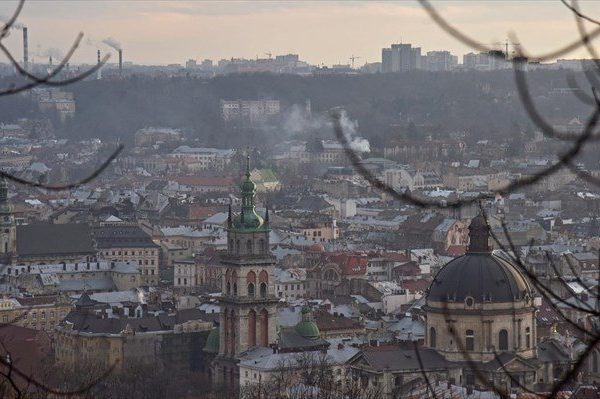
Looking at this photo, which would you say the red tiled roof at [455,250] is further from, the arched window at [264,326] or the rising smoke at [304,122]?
the rising smoke at [304,122]

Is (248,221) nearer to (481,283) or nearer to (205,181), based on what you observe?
(481,283)

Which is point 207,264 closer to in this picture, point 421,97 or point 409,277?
point 409,277

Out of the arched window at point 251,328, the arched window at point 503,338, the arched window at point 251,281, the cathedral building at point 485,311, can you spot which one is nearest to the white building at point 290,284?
the arched window at point 251,281

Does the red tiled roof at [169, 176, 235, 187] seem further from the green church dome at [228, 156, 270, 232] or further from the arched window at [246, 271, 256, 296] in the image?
the arched window at [246, 271, 256, 296]

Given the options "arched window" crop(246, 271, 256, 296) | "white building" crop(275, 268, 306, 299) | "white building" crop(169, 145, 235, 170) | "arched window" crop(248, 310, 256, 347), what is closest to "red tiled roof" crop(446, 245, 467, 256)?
"white building" crop(275, 268, 306, 299)

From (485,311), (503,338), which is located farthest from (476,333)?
(503,338)

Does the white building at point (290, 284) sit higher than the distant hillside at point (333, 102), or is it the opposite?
the distant hillside at point (333, 102)
